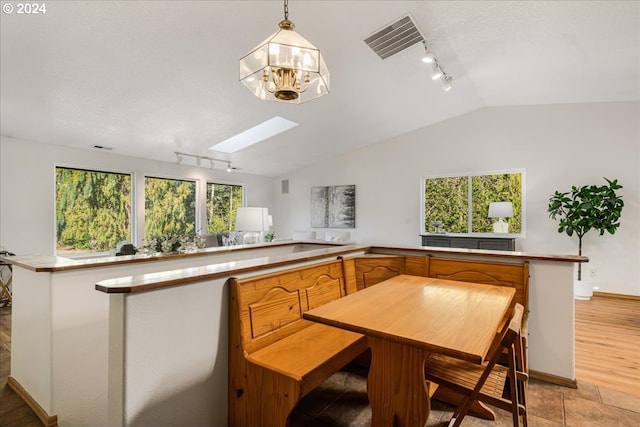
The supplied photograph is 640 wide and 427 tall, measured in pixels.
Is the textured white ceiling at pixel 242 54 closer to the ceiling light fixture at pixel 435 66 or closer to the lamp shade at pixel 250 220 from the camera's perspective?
the ceiling light fixture at pixel 435 66

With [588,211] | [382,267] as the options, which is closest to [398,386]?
[382,267]

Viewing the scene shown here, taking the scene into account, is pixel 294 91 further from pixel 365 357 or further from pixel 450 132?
pixel 450 132

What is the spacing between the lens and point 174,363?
4.83 feet

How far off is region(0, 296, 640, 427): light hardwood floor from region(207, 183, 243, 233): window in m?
3.79

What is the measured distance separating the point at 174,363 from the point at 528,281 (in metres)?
2.48

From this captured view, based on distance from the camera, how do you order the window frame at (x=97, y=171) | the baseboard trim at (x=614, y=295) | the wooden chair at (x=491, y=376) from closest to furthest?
the wooden chair at (x=491, y=376)
the baseboard trim at (x=614, y=295)
the window frame at (x=97, y=171)

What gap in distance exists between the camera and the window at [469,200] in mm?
5484

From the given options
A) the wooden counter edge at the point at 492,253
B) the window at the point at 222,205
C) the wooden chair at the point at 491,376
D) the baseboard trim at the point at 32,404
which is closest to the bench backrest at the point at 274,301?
the wooden chair at the point at 491,376

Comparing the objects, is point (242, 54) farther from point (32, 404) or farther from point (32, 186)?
point (32, 186)

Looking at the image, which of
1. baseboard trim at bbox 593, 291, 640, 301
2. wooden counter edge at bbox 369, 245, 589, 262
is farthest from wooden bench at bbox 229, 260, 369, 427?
baseboard trim at bbox 593, 291, 640, 301

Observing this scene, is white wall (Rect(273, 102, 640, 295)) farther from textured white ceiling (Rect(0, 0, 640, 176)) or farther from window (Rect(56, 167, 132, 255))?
window (Rect(56, 167, 132, 255))

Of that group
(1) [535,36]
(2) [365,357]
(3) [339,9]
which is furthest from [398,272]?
(1) [535,36]

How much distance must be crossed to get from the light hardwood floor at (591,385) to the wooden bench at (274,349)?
0.44 metres

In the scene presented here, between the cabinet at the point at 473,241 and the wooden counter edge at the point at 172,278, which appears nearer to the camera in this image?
the wooden counter edge at the point at 172,278
